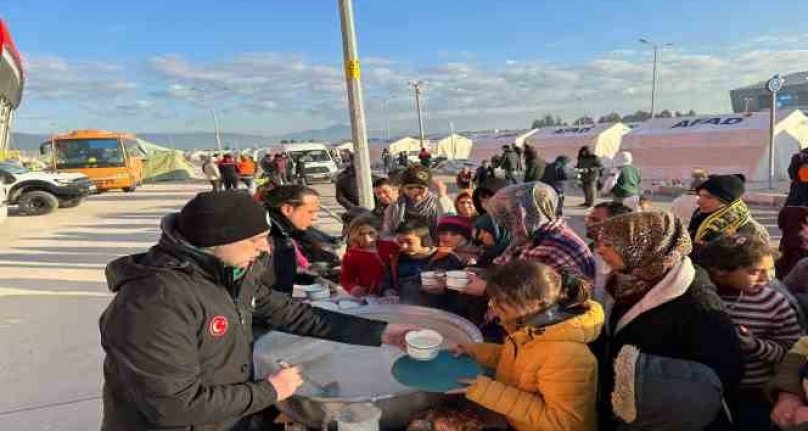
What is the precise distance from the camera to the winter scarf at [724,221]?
398 cm

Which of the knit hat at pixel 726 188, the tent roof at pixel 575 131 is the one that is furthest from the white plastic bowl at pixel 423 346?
the tent roof at pixel 575 131

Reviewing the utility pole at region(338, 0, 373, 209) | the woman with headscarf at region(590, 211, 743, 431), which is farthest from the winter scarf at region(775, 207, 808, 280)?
the utility pole at region(338, 0, 373, 209)

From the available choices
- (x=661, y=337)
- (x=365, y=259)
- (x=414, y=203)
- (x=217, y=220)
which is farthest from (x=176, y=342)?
(x=414, y=203)

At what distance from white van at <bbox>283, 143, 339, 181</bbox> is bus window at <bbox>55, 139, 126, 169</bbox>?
8.35 meters

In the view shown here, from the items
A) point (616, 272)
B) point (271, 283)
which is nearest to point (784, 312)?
point (616, 272)

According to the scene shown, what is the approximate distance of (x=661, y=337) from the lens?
6.58 feet

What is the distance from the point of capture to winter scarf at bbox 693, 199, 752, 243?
3978 millimetres

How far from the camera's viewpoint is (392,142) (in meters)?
52.5

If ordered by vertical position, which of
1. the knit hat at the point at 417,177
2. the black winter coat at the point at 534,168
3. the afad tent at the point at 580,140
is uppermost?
the knit hat at the point at 417,177

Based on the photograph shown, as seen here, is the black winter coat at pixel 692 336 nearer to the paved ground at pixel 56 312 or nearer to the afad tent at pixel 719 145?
the paved ground at pixel 56 312

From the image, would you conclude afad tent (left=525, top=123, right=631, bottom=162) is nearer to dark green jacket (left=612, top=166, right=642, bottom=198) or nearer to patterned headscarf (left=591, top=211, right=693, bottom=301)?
dark green jacket (left=612, top=166, right=642, bottom=198)

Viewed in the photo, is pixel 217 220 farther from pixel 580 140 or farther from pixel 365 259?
pixel 580 140

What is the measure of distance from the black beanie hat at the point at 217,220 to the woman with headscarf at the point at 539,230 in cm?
154

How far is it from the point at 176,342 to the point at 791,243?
392 cm
